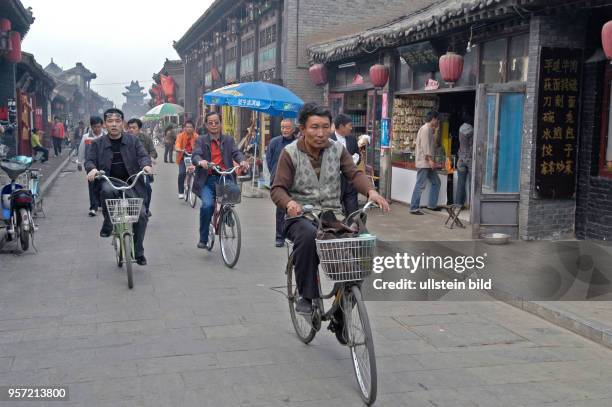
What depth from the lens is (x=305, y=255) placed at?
451cm

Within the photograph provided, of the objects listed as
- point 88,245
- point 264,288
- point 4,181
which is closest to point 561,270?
point 264,288

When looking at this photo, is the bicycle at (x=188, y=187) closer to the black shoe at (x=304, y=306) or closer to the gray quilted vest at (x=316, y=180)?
the gray quilted vest at (x=316, y=180)

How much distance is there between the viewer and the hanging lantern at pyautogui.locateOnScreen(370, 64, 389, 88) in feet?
43.6

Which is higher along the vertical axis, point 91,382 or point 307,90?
point 307,90

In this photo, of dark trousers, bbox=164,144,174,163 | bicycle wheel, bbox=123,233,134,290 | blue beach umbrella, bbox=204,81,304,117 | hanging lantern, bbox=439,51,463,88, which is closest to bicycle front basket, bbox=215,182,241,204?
bicycle wheel, bbox=123,233,134,290

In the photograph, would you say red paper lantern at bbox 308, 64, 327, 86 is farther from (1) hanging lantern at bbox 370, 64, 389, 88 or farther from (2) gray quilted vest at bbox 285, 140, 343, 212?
(2) gray quilted vest at bbox 285, 140, 343, 212

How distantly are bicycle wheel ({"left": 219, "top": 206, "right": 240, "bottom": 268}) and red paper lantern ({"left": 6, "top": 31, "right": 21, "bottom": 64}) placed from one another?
1082 cm

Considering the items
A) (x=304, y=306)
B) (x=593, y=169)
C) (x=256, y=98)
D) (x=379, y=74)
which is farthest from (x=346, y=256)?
(x=256, y=98)

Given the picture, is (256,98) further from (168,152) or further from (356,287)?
(168,152)

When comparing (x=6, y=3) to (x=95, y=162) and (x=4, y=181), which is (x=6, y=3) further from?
(x=95, y=162)

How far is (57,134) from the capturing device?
3120 centimetres

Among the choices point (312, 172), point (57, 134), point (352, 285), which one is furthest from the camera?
point (57, 134)

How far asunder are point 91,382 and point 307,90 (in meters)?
14.9

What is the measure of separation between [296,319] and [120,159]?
3278 mm
